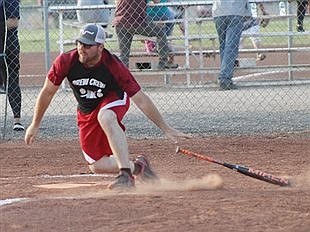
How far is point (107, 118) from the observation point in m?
7.80

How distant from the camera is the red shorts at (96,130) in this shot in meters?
8.04

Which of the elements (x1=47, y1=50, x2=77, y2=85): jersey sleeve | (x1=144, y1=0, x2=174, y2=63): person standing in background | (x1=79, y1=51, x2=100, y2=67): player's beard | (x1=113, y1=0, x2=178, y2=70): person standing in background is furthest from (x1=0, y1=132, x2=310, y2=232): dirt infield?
(x1=144, y1=0, x2=174, y2=63): person standing in background

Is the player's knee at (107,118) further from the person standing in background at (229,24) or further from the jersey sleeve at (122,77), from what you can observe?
the person standing in background at (229,24)

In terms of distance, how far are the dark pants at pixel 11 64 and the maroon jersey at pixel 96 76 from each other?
154 inches

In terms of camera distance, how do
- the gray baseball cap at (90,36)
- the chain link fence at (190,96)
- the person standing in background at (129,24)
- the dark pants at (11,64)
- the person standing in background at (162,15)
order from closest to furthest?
1. the gray baseball cap at (90,36)
2. the dark pants at (11,64)
3. the chain link fence at (190,96)
4. the person standing in background at (129,24)
5. the person standing in background at (162,15)

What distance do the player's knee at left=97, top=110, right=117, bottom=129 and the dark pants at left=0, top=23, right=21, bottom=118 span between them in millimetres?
4205

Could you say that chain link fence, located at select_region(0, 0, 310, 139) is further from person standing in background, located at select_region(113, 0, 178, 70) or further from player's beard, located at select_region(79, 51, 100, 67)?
player's beard, located at select_region(79, 51, 100, 67)

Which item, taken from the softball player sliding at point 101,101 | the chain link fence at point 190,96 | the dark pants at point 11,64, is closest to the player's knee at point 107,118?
the softball player sliding at point 101,101

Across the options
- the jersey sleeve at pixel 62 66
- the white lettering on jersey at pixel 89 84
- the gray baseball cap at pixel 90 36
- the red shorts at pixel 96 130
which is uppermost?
the gray baseball cap at pixel 90 36

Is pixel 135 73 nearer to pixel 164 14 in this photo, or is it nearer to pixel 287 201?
pixel 164 14

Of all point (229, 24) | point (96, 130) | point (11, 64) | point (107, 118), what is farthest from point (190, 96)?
point (107, 118)

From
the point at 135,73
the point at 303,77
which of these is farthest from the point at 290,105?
the point at 303,77

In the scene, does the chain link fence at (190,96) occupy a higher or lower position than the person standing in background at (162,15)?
lower

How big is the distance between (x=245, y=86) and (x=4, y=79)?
390 cm
